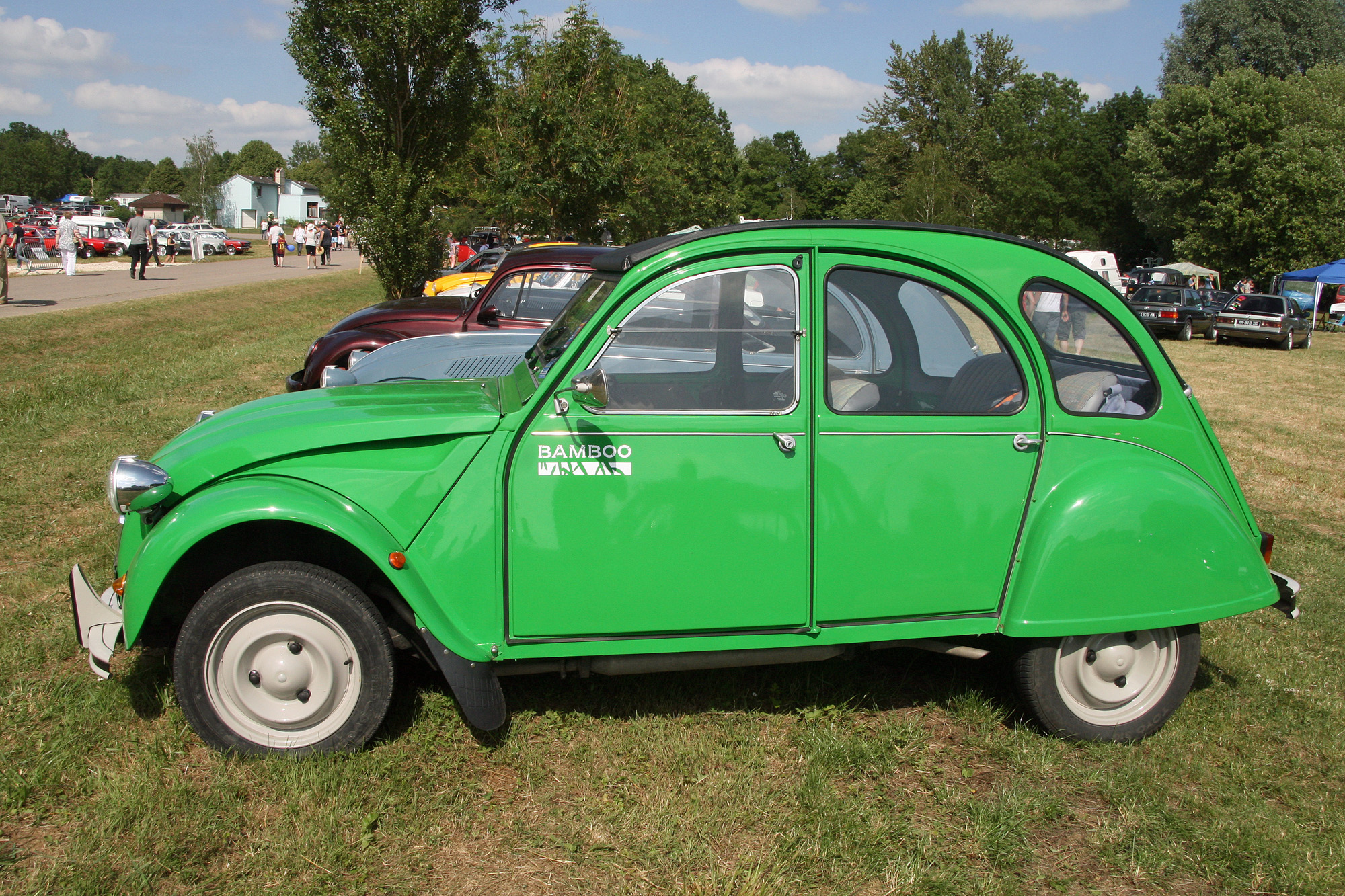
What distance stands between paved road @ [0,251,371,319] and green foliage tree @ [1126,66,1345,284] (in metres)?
37.7

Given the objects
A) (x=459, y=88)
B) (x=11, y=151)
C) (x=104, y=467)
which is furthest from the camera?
(x=11, y=151)

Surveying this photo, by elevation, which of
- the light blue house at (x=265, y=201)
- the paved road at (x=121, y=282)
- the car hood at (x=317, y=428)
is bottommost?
the car hood at (x=317, y=428)

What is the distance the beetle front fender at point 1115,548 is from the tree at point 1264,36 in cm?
6144

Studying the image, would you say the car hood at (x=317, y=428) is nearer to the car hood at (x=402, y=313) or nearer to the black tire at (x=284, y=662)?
the black tire at (x=284, y=662)

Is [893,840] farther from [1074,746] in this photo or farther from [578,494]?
[578,494]

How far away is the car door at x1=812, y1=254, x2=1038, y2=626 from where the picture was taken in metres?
3.45

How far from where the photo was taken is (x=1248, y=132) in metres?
38.8

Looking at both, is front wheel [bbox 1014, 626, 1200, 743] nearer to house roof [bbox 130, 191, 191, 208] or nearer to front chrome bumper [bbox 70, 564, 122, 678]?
front chrome bumper [bbox 70, 564, 122, 678]

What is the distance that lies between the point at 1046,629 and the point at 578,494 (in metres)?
1.91

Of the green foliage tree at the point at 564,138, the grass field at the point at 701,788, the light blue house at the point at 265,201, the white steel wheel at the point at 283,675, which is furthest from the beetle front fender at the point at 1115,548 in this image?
the light blue house at the point at 265,201

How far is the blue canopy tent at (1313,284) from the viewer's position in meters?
33.0

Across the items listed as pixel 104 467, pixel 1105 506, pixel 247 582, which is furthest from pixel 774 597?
pixel 104 467

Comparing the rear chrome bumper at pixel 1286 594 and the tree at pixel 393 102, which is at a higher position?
the tree at pixel 393 102

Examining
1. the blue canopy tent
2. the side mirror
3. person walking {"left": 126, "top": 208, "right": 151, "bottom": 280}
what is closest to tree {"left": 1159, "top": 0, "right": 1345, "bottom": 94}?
the blue canopy tent
